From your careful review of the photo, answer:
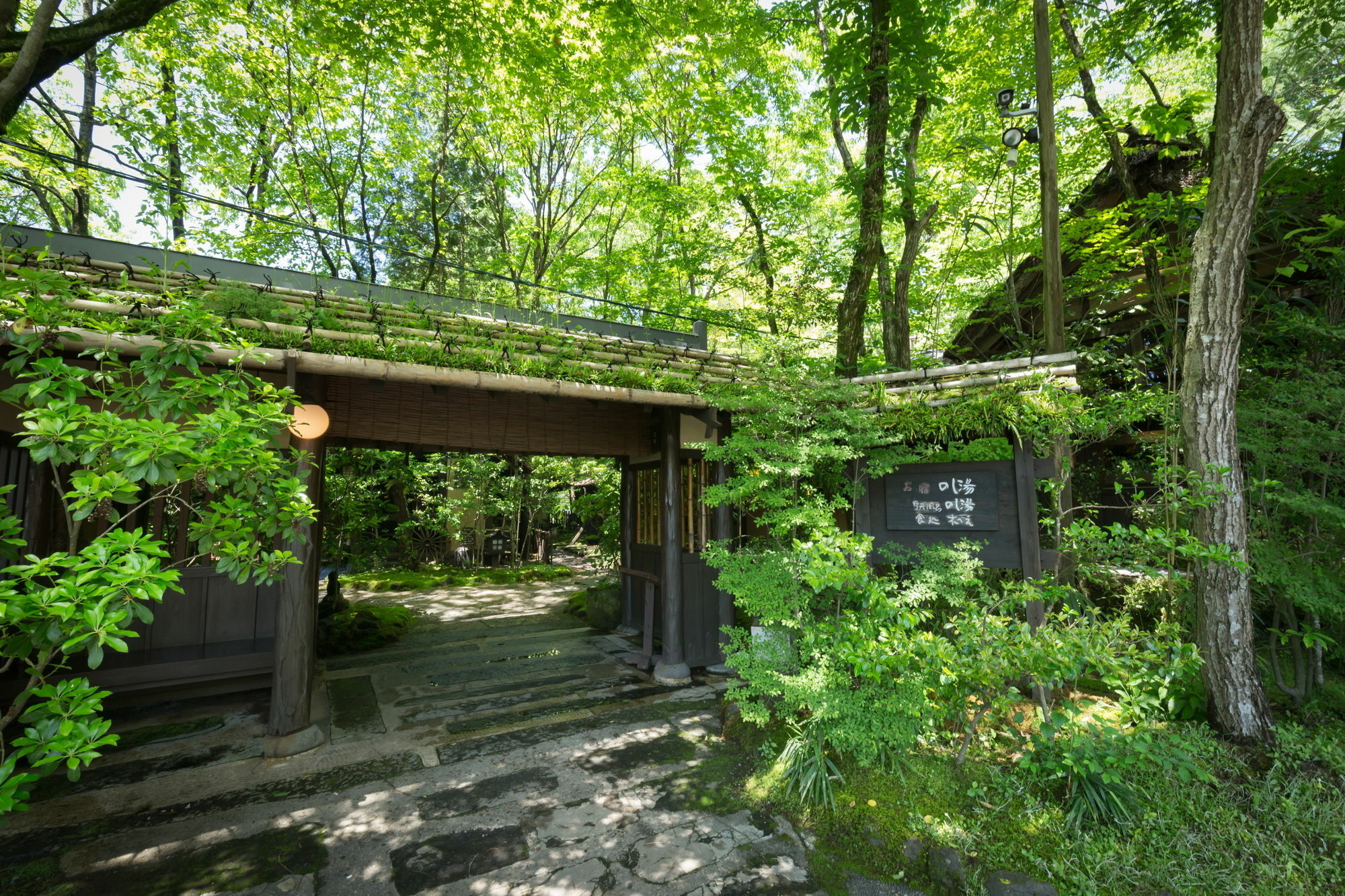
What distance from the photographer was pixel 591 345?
21.8 ft

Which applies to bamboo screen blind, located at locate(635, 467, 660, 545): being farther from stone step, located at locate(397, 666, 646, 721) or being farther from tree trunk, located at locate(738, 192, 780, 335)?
tree trunk, located at locate(738, 192, 780, 335)

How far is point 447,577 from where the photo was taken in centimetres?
1512

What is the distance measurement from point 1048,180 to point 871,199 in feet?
7.01

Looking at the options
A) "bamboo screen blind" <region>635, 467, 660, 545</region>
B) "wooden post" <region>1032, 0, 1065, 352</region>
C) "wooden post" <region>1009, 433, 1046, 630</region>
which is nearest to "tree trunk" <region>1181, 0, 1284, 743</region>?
"wooden post" <region>1009, 433, 1046, 630</region>

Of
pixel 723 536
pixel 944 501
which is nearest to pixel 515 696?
pixel 723 536

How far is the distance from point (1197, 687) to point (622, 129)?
53.9 ft

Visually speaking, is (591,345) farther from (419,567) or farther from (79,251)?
(419,567)

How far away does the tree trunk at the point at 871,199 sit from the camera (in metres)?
7.18

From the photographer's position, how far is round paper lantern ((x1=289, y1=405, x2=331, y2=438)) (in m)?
5.14

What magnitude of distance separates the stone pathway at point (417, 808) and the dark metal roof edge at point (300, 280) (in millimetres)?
4472

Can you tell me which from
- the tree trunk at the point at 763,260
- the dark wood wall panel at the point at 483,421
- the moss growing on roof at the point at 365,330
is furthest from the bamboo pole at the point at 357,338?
the tree trunk at the point at 763,260

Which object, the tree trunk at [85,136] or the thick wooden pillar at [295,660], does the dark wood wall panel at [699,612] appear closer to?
the thick wooden pillar at [295,660]

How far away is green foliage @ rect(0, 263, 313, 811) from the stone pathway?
1746 millimetres

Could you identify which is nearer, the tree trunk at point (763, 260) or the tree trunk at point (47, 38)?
the tree trunk at point (47, 38)
